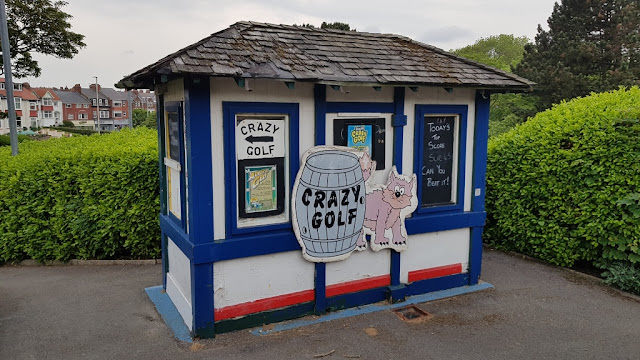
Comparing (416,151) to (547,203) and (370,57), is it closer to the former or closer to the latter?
(370,57)

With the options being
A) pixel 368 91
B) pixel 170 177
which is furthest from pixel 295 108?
pixel 170 177

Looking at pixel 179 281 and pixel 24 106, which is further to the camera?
pixel 24 106

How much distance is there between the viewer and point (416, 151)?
5891mm

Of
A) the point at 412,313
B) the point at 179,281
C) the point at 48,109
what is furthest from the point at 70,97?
the point at 412,313

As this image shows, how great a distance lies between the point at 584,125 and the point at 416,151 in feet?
9.53

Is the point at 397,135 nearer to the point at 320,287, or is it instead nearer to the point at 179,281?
Result: the point at 320,287

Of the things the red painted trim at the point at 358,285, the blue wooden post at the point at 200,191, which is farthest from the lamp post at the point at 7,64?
the red painted trim at the point at 358,285

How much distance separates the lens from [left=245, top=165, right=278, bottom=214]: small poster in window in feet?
16.6

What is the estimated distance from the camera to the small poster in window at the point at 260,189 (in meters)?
5.05

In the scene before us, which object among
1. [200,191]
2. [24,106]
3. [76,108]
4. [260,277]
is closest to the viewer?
[200,191]

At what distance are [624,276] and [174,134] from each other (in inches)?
248

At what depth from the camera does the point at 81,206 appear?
770cm

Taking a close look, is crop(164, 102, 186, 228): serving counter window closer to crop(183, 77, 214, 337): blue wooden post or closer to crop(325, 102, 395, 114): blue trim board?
crop(183, 77, 214, 337): blue wooden post

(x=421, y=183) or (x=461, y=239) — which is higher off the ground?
(x=421, y=183)
